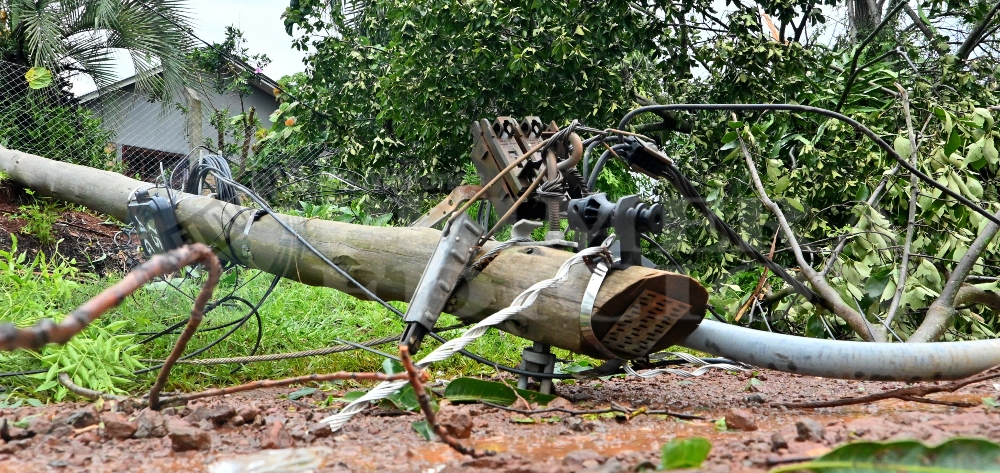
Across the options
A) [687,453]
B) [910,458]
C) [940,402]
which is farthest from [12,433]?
[940,402]

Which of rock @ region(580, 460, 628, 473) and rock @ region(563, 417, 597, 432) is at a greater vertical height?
rock @ region(580, 460, 628, 473)

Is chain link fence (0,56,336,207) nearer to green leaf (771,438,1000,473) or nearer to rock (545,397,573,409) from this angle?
rock (545,397,573,409)

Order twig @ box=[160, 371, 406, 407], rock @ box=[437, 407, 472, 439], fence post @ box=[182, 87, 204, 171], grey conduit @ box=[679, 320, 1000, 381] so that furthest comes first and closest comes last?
fence post @ box=[182, 87, 204, 171]
grey conduit @ box=[679, 320, 1000, 381]
rock @ box=[437, 407, 472, 439]
twig @ box=[160, 371, 406, 407]

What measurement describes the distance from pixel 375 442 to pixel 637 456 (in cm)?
69

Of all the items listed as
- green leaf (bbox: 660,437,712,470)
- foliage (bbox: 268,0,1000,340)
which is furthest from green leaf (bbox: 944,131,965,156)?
Result: green leaf (bbox: 660,437,712,470)

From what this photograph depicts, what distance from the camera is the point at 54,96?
9508mm

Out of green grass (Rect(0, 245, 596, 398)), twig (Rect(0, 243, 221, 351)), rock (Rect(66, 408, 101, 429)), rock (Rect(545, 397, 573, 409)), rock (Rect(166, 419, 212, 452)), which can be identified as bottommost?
green grass (Rect(0, 245, 596, 398))

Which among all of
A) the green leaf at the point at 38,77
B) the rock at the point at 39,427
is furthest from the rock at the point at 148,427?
the green leaf at the point at 38,77

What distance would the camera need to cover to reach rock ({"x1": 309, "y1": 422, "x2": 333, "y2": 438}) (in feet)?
6.49

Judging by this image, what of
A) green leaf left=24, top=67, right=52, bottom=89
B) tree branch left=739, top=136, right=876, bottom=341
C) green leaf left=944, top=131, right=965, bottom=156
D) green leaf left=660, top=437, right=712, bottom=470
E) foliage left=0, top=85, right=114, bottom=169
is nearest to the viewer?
green leaf left=660, top=437, right=712, bottom=470

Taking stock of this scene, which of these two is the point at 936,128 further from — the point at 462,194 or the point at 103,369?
the point at 103,369

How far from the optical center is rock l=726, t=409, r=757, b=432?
79.9 inches

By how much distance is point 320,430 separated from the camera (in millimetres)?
1989

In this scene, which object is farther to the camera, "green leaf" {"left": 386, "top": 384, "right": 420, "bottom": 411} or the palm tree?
the palm tree
